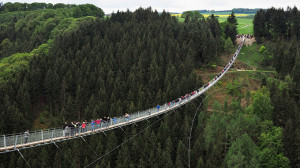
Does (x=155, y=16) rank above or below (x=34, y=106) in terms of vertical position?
above

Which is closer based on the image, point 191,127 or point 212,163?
point 212,163

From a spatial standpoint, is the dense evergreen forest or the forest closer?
Result: the dense evergreen forest

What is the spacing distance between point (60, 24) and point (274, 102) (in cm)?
10224

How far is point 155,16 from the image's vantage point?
129m

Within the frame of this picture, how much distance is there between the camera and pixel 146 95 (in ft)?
249

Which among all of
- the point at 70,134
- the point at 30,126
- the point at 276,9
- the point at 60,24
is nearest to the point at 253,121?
the point at 70,134

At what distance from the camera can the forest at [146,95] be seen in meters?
60.5

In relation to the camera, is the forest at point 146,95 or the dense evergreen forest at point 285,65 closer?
the dense evergreen forest at point 285,65

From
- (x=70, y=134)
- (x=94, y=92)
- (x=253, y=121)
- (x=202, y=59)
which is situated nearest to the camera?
(x=70, y=134)

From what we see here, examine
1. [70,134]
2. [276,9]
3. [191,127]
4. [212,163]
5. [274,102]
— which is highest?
[276,9]

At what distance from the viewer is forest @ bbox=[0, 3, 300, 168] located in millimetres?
60469

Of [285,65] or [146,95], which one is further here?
[285,65]

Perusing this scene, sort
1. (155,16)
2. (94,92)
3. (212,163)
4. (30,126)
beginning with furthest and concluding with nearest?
(155,16) → (94,92) → (30,126) → (212,163)

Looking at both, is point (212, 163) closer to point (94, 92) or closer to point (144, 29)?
point (94, 92)
